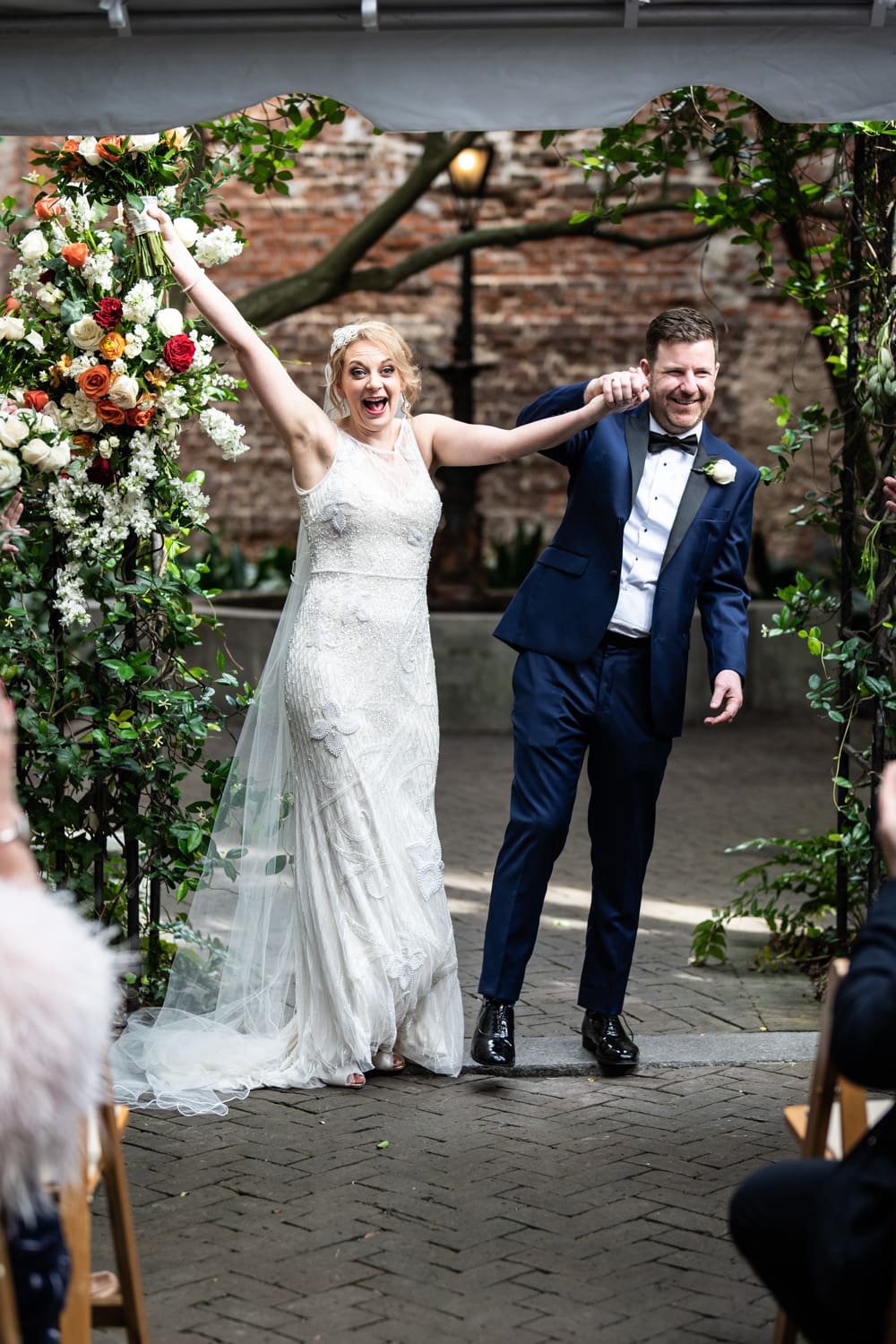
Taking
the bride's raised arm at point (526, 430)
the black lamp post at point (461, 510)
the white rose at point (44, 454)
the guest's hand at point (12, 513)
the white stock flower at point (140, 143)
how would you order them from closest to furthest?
the guest's hand at point (12, 513) < the bride's raised arm at point (526, 430) < the white rose at point (44, 454) < the white stock flower at point (140, 143) < the black lamp post at point (461, 510)

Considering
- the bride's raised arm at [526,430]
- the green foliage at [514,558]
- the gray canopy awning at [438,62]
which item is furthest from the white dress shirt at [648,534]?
the green foliage at [514,558]

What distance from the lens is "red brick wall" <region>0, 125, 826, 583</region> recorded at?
13867 mm

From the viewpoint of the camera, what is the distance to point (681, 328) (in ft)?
14.5

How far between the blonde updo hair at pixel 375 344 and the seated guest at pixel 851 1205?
8.26 ft

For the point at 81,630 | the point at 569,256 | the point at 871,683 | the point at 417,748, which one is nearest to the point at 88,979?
the point at 417,748

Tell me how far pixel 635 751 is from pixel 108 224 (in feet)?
7.58

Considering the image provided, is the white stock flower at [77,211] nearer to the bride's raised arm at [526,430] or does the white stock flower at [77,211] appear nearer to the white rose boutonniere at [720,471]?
the bride's raised arm at [526,430]

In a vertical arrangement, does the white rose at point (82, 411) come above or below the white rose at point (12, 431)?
above

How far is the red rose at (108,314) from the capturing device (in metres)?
4.60

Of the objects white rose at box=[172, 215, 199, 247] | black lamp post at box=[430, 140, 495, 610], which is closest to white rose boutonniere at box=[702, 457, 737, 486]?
white rose at box=[172, 215, 199, 247]

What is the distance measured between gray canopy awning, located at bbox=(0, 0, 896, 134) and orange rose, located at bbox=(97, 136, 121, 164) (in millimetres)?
1064

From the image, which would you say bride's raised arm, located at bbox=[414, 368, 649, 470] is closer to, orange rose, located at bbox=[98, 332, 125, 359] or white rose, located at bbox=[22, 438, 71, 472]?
orange rose, located at bbox=[98, 332, 125, 359]

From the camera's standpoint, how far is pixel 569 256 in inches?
551

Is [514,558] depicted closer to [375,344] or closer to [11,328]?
[375,344]
